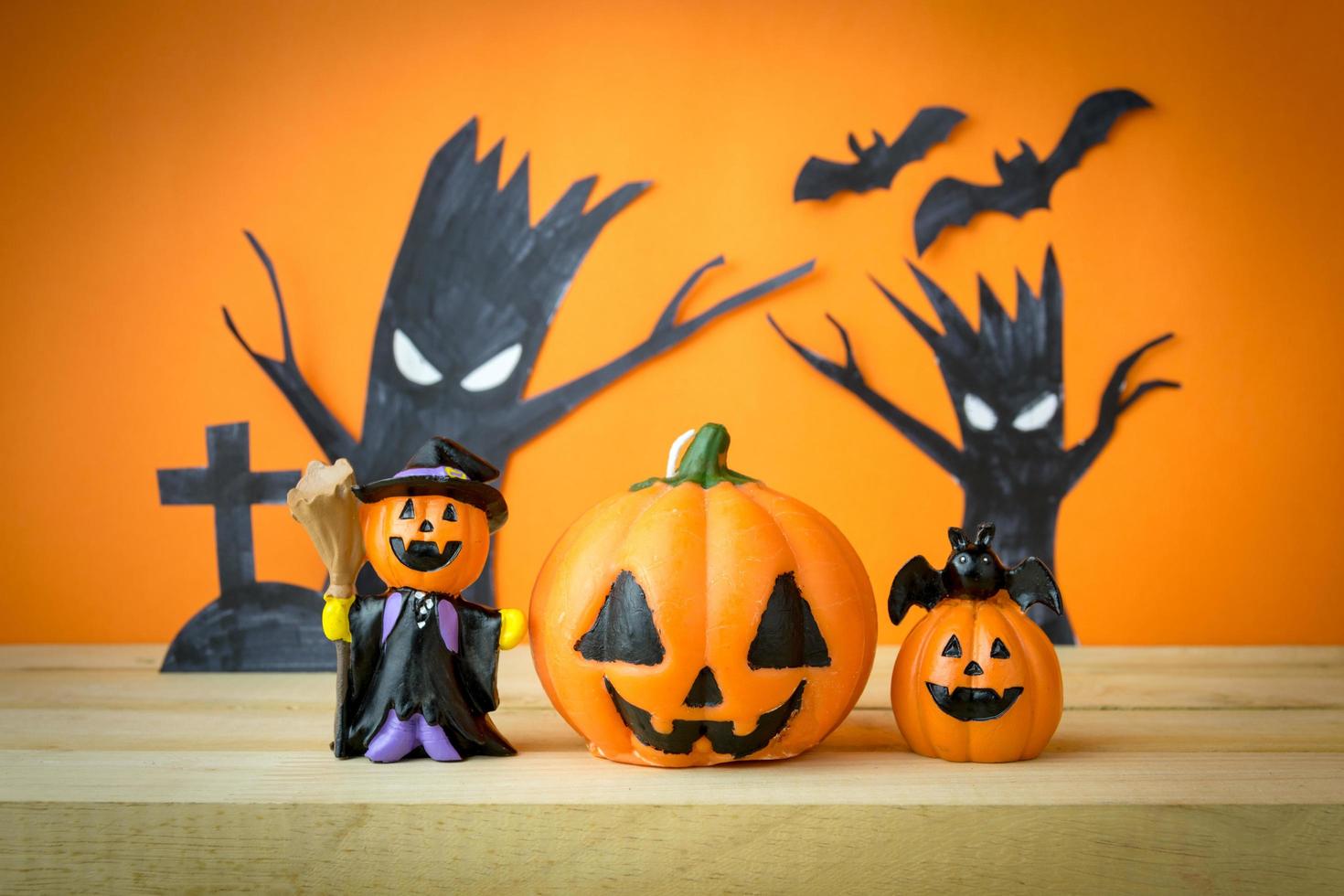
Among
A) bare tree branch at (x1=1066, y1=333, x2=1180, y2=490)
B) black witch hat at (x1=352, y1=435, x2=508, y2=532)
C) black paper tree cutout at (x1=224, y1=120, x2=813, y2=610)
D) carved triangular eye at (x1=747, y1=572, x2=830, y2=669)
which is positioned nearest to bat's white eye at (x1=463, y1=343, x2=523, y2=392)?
black paper tree cutout at (x1=224, y1=120, x2=813, y2=610)

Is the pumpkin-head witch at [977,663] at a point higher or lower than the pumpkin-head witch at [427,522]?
lower

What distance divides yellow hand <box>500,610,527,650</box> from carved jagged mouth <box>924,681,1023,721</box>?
40 centimetres

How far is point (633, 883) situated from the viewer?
91 centimetres

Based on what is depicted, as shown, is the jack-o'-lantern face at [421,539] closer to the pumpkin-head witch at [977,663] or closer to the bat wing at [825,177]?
the pumpkin-head witch at [977,663]

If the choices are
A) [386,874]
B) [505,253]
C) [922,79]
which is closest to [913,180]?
[922,79]

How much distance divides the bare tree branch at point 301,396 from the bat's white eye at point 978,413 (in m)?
1.18

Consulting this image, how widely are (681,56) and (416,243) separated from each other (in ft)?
2.04

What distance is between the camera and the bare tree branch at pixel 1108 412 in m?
2.09

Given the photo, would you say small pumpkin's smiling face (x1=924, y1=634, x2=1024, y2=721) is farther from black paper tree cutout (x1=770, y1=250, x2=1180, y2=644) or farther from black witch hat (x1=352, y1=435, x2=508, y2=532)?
black paper tree cutout (x1=770, y1=250, x2=1180, y2=644)

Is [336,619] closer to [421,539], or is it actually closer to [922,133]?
[421,539]

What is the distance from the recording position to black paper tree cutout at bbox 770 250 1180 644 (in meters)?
2.08

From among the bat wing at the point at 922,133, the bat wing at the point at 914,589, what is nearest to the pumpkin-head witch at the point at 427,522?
the bat wing at the point at 914,589

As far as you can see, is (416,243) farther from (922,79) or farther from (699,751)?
(699,751)

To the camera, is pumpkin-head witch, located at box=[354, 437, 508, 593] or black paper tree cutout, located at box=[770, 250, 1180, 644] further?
black paper tree cutout, located at box=[770, 250, 1180, 644]
